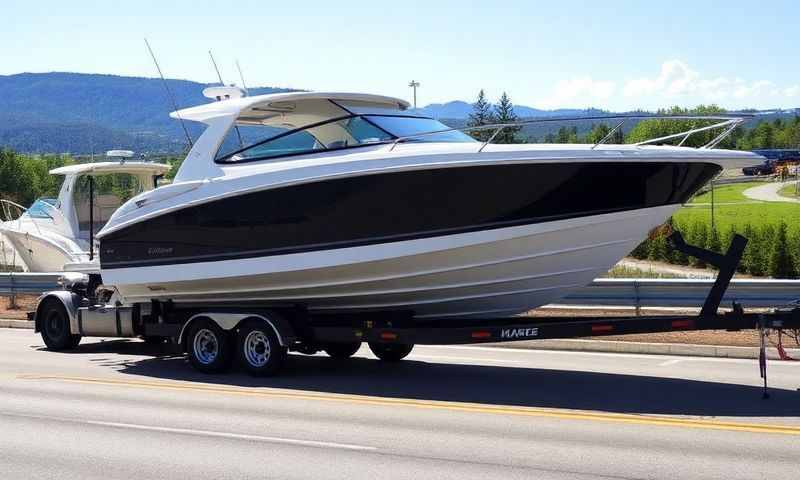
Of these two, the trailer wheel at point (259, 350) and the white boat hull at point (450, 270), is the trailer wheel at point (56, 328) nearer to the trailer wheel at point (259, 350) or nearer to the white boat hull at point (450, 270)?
the white boat hull at point (450, 270)

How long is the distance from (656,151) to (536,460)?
13.5 feet

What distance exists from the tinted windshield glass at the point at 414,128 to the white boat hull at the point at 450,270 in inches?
63.4

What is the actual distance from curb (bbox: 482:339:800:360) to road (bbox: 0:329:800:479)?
38 centimetres

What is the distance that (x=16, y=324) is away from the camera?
2092cm

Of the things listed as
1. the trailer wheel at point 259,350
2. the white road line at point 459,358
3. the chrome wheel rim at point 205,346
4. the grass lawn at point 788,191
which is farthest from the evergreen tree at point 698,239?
the grass lawn at point 788,191

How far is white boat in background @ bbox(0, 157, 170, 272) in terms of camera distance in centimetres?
1945

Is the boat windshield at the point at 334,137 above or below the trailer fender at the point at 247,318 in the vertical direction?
above

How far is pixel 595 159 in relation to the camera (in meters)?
10.4

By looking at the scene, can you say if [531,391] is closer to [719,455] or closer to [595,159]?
[595,159]

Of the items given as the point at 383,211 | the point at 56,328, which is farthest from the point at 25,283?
the point at 383,211

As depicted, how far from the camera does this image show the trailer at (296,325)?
1051 centimetres

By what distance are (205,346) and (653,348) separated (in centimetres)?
655

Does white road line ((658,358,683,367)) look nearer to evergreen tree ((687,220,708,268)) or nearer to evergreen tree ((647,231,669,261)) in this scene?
evergreen tree ((687,220,708,268))

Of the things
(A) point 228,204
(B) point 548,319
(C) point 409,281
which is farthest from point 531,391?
(A) point 228,204
